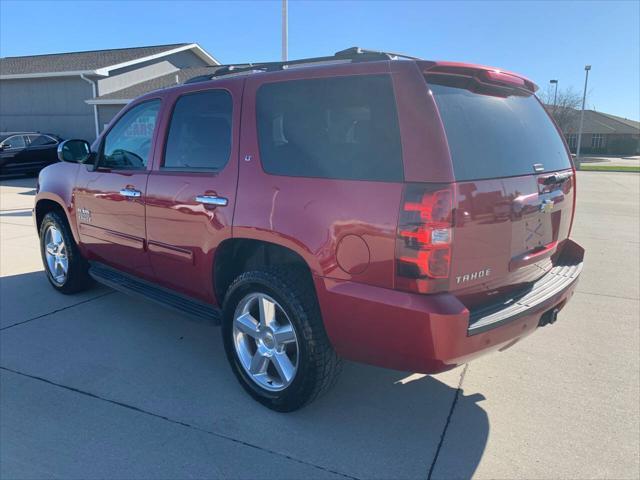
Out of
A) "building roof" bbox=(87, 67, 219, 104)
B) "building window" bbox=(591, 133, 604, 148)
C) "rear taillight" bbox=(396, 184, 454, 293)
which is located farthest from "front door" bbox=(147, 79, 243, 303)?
"building window" bbox=(591, 133, 604, 148)

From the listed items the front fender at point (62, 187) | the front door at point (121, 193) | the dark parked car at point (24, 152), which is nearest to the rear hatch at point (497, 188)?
the front door at point (121, 193)

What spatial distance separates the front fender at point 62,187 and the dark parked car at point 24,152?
14945 mm

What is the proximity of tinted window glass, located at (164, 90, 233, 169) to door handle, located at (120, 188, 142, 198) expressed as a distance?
362 millimetres

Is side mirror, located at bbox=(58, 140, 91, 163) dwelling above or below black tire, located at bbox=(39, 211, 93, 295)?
above

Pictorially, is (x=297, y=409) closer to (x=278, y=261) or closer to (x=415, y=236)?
(x=278, y=261)

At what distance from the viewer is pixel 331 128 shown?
8.93 feet

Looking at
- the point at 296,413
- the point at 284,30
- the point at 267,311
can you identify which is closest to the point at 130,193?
the point at 267,311

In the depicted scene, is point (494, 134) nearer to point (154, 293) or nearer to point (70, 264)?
point (154, 293)

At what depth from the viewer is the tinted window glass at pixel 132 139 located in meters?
3.96

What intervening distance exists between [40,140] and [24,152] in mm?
850

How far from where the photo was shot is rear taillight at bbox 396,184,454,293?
2.30m

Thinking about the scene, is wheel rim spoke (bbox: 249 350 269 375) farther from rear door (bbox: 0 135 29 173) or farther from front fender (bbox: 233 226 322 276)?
rear door (bbox: 0 135 29 173)

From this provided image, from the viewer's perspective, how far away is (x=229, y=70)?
3.58 metres

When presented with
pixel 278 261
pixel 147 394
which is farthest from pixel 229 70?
pixel 147 394
